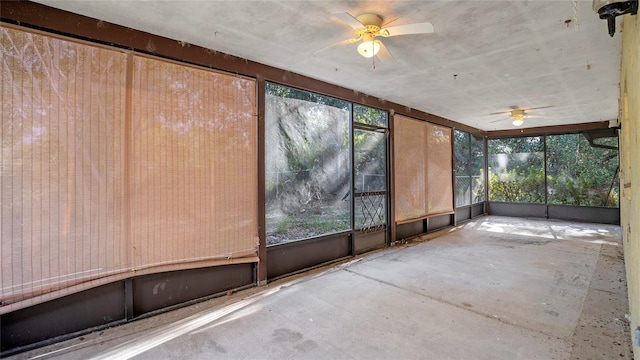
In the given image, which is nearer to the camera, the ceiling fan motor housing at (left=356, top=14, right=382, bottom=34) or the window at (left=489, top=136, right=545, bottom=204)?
the ceiling fan motor housing at (left=356, top=14, right=382, bottom=34)

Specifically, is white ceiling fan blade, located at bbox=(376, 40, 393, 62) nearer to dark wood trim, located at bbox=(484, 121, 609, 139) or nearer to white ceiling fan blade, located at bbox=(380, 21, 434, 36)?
white ceiling fan blade, located at bbox=(380, 21, 434, 36)

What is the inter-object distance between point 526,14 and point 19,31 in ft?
12.3

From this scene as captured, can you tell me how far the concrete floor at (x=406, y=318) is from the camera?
2.12 m

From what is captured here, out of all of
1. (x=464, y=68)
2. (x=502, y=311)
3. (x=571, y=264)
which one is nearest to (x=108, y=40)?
(x=464, y=68)

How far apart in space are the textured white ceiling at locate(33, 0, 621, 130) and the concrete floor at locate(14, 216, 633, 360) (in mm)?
2478

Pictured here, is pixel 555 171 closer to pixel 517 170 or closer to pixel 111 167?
pixel 517 170

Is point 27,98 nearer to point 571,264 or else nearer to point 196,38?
point 196,38

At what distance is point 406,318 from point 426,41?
100 inches

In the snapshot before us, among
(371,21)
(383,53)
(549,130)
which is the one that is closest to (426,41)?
(383,53)

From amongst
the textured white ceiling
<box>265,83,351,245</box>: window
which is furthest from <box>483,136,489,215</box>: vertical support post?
<box>265,83,351,245</box>: window

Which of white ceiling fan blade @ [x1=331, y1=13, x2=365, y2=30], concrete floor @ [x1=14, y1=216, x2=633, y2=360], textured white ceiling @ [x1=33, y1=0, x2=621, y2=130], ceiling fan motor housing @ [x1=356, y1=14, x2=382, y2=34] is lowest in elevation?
concrete floor @ [x1=14, y1=216, x2=633, y2=360]

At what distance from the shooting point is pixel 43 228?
7.04ft

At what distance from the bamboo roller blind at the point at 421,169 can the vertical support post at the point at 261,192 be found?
8.93 ft

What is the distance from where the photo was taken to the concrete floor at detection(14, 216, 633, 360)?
2119mm
